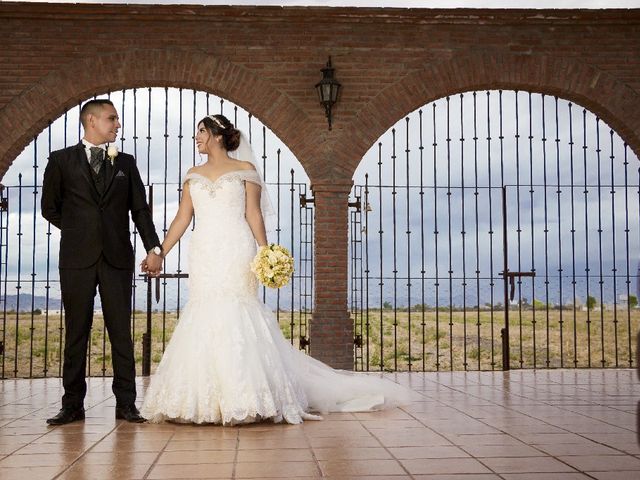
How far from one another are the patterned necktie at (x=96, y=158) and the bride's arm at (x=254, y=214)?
41.2 inches

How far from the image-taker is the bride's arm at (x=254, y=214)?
5891 mm

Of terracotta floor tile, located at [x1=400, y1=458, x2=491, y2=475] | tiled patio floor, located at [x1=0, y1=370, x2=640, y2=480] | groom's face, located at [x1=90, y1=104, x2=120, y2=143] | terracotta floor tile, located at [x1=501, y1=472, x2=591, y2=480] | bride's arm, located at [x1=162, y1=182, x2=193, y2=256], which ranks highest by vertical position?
groom's face, located at [x1=90, y1=104, x2=120, y2=143]

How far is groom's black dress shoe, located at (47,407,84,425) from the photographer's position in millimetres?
5445

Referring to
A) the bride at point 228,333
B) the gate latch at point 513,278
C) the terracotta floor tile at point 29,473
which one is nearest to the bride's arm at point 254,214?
the bride at point 228,333

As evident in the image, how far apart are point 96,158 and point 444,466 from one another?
320 cm

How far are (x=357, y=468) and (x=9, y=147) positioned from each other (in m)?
7.15

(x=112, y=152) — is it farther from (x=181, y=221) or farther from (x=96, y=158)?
(x=181, y=221)

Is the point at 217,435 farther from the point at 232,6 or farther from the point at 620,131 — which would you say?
the point at 620,131

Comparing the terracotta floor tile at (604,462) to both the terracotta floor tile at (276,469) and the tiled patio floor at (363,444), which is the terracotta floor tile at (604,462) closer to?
the tiled patio floor at (363,444)

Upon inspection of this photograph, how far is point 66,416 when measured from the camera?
18.1 ft

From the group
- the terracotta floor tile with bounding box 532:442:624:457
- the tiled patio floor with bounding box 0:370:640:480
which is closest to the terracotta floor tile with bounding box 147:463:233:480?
the tiled patio floor with bounding box 0:370:640:480

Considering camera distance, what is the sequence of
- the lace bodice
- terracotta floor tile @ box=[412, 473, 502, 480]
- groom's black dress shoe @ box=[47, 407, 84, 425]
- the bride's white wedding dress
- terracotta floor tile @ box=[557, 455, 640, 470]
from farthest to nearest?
the lace bodice
groom's black dress shoe @ box=[47, 407, 84, 425]
the bride's white wedding dress
terracotta floor tile @ box=[557, 455, 640, 470]
terracotta floor tile @ box=[412, 473, 502, 480]

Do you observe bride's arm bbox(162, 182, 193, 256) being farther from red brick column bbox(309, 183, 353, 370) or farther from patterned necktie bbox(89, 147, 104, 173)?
red brick column bbox(309, 183, 353, 370)

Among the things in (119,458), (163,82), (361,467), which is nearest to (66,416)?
(119,458)
